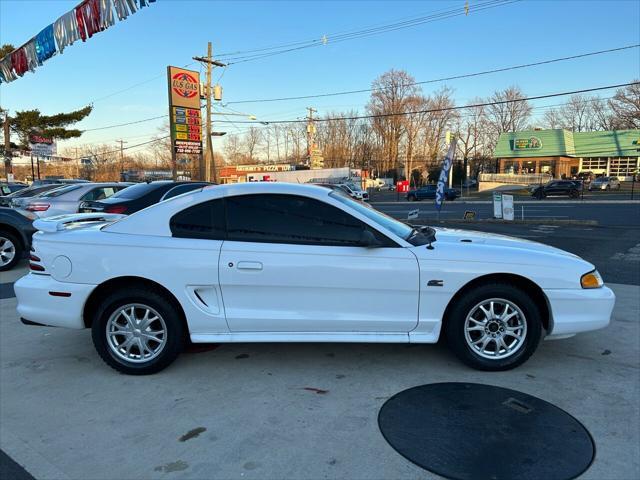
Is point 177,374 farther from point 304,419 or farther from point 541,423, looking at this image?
point 541,423

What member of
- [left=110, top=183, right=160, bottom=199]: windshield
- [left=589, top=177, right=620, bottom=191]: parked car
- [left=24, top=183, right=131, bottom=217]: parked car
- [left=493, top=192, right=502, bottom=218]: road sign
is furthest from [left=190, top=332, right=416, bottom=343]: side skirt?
[left=589, top=177, right=620, bottom=191]: parked car

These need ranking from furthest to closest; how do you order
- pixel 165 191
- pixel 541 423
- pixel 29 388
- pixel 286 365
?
pixel 165 191
pixel 286 365
pixel 29 388
pixel 541 423

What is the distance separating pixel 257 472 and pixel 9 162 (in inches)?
1807

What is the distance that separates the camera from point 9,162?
3897 cm

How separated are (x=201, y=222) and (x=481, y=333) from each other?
8.03 ft

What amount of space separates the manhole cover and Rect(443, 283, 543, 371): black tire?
0.92 feet

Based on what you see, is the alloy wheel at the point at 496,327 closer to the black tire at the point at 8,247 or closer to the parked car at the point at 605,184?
the black tire at the point at 8,247

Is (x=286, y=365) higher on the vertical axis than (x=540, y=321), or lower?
lower

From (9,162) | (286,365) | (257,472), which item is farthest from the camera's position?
(9,162)

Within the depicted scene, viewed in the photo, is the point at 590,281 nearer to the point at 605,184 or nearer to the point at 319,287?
the point at 319,287

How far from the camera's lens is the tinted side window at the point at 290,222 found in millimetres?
3602

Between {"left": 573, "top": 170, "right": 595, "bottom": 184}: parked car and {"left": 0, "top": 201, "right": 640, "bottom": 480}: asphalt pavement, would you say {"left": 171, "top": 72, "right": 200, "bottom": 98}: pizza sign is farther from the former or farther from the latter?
{"left": 573, "top": 170, "right": 595, "bottom": 184}: parked car

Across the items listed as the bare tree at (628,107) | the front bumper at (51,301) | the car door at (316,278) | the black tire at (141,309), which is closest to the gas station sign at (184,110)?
the front bumper at (51,301)

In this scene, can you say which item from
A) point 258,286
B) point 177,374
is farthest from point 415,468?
point 177,374
